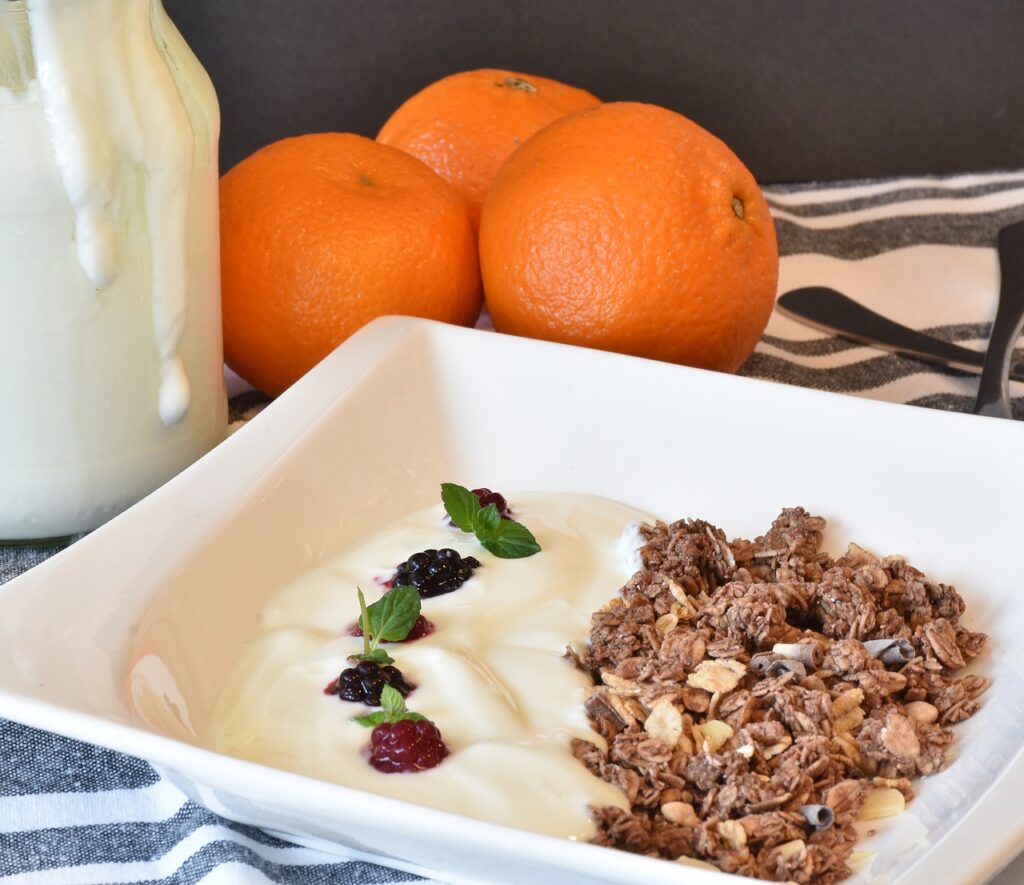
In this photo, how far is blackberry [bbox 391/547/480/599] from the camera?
76 centimetres

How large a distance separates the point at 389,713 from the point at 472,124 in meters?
0.68

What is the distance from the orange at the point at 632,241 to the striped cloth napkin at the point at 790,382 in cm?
17

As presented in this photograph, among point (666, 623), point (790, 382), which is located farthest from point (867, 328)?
point (666, 623)

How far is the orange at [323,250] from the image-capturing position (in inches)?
38.8

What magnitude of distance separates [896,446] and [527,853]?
1.47 ft

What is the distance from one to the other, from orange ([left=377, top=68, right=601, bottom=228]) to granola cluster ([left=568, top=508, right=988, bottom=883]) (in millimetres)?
461

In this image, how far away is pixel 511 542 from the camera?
0.80m

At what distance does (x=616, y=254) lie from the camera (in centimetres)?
96

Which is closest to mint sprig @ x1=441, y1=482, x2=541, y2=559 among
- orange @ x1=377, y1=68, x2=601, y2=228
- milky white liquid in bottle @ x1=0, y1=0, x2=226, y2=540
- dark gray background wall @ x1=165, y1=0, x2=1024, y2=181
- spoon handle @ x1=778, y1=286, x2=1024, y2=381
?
milky white liquid in bottle @ x1=0, y1=0, x2=226, y2=540

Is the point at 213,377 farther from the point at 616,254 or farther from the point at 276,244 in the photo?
the point at 616,254

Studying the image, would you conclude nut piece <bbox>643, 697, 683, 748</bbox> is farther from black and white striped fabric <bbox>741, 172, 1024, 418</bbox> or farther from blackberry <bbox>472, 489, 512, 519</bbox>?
black and white striped fabric <bbox>741, 172, 1024, 418</bbox>

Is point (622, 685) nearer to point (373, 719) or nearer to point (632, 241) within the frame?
point (373, 719)

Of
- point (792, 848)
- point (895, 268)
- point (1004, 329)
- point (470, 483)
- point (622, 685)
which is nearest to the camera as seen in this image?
point (792, 848)

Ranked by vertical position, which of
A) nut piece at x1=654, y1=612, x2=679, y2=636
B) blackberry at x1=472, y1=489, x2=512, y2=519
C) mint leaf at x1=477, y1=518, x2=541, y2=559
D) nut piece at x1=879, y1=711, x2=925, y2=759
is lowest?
blackberry at x1=472, y1=489, x2=512, y2=519
